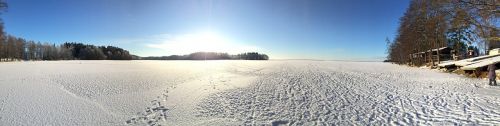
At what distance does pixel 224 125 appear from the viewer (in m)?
6.91

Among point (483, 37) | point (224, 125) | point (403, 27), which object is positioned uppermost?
point (403, 27)

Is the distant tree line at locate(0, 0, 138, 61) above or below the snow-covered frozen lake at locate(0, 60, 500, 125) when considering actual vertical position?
above

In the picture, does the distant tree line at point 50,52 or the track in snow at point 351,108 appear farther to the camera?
the distant tree line at point 50,52

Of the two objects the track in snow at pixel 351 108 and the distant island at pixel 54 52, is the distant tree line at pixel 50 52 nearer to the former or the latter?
the distant island at pixel 54 52

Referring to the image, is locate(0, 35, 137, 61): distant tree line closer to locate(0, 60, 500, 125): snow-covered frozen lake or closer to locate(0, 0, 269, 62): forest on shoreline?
locate(0, 0, 269, 62): forest on shoreline

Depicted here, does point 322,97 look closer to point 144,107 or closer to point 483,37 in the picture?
point 144,107

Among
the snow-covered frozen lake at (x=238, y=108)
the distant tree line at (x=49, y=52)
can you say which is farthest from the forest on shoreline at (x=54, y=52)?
the snow-covered frozen lake at (x=238, y=108)

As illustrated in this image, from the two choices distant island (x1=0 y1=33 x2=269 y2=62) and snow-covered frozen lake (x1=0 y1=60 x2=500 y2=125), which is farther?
distant island (x1=0 y1=33 x2=269 y2=62)

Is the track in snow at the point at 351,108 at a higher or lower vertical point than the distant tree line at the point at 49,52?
lower

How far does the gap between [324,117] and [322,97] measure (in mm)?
3314

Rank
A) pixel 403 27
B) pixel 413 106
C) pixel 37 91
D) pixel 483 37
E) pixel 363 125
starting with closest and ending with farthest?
1. pixel 363 125
2. pixel 413 106
3. pixel 37 91
4. pixel 483 37
5. pixel 403 27

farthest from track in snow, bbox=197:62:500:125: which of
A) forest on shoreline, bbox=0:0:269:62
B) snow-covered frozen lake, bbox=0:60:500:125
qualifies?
forest on shoreline, bbox=0:0:269:62

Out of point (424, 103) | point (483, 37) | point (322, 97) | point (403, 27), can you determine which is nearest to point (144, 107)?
point (322, 97)

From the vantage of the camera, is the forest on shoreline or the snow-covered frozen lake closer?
the snow-covered frozen lake
